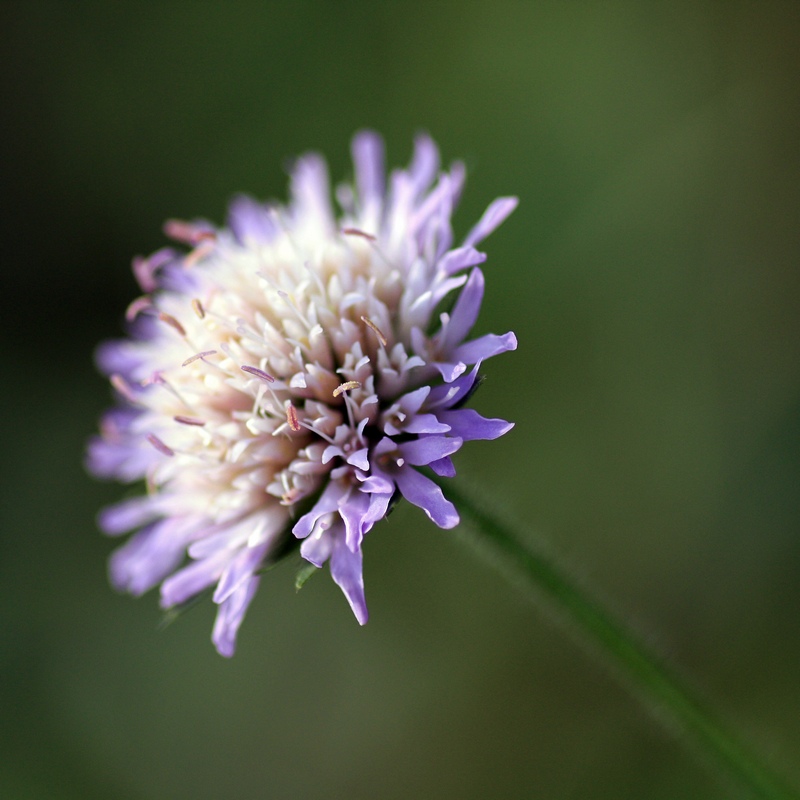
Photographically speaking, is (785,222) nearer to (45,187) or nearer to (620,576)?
(620,576)

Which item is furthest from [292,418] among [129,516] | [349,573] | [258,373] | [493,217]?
[129,516]

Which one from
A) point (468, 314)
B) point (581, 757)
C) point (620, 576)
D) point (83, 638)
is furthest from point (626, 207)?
point (83, 638)

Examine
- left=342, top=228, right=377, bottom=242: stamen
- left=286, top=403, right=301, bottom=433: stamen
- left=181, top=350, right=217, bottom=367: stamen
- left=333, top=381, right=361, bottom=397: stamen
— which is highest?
left=181, top=350, right=217, bottom=367: stamen

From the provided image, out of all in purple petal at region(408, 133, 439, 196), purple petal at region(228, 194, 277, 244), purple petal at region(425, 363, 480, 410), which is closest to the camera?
purple petal at region(425, 363, 480, 410)

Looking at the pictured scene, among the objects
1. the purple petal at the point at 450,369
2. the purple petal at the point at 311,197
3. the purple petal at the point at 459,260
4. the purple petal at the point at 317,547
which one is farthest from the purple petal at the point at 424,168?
the purple petal at the point at 317,547

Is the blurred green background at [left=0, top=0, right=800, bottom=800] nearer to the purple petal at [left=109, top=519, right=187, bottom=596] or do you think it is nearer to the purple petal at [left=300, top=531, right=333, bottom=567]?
the purple petal at [left=109, top=519, right=187, bottom=596]

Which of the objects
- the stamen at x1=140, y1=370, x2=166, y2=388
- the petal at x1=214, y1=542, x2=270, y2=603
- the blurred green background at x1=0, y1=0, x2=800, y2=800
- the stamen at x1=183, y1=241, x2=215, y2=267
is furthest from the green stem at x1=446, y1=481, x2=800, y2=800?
the blurred green background at x1=0, y1=0, x2=800, y2=800

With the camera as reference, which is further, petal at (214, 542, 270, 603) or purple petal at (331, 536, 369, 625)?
petal at (214, 542, 270, 603)

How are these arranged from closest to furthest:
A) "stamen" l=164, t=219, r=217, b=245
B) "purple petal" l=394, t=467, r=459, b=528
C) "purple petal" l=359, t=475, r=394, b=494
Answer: "purple petal" l=394, t=467, r=459, b=528
"purple petal" l=359, t=475, r=394, b=494
"stamen" l=164, t=219, r=217, b=245
